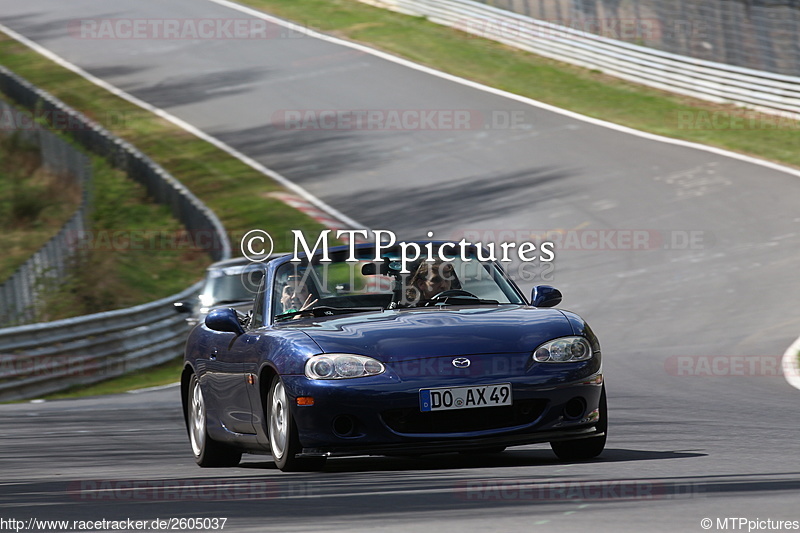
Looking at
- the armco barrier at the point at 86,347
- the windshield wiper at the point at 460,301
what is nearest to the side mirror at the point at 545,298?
the windshield wiper at the point at 460,301

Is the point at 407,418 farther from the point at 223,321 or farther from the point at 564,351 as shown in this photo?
the point at 223,321

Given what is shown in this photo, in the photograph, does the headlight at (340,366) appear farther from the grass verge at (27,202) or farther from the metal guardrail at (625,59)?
the metal guardrail at (625,59)

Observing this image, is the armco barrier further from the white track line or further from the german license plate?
the german license plate

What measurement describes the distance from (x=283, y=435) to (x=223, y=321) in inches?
37.1

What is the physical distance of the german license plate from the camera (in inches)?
291

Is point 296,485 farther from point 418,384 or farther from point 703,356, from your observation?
point 703,356

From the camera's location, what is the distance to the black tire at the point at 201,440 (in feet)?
29.5

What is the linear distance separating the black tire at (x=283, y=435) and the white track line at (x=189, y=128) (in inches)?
673

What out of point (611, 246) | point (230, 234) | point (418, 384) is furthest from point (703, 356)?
point (230, 234)

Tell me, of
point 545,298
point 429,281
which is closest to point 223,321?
point 429,281

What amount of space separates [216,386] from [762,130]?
22.5 metres

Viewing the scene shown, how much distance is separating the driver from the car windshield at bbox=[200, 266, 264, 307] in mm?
8656

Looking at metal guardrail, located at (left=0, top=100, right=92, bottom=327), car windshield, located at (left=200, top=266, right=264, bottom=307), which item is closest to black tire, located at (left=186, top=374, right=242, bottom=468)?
car windshield, located at (left=200, top=266, right=264, bottom=307)

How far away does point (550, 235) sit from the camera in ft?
76.4
